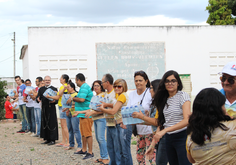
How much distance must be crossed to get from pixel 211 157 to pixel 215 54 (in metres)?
15.8

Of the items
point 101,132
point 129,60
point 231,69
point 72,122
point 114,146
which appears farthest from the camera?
point 129,60

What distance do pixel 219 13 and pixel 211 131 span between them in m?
29.0

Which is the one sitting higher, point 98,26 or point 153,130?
point 98,26

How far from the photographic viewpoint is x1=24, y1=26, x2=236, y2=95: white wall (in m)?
15.9

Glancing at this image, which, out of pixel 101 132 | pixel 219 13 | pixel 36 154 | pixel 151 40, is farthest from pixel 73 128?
pixel 219 13

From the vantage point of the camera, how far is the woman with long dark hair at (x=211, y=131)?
224 centimetres

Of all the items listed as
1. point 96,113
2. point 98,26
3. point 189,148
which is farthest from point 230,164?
point 98,26

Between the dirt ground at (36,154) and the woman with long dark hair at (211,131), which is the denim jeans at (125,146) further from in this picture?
the woman with long dark hair at (211,131)

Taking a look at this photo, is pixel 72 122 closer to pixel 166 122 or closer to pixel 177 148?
pixel 166 122

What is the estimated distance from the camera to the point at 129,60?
1628cm

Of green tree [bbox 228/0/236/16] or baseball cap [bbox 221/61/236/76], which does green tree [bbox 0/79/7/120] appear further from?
green tree [bbox 228/0/236/16]

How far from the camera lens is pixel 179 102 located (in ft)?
11.4

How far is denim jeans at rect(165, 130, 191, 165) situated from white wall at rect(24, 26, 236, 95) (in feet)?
41.8

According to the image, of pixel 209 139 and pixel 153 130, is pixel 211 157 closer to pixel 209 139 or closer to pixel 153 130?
pixel 209 139
